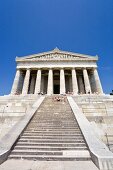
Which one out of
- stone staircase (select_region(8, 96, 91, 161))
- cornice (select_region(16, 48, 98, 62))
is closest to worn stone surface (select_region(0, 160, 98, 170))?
stone staircase (select_region(8, 96, 91, 161))

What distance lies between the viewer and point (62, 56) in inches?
1773

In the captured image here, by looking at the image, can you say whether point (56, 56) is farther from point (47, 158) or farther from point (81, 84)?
point (47, 158)

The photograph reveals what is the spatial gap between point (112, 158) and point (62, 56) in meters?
41.8

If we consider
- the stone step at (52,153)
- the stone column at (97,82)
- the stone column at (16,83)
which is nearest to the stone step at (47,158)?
the stone step at (52,153)

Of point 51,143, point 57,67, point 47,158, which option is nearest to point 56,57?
point 57,67

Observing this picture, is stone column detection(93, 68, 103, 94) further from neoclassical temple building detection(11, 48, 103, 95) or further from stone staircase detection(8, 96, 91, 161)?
stone staircase detection(8, 96, 91, 161)

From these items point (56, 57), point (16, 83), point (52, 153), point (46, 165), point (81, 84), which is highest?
point (56, 57)

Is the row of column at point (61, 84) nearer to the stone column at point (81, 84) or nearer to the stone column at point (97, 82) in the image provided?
the stone column at point (97, 82)

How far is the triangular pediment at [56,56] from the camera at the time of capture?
144 feet

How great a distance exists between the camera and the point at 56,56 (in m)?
44.8

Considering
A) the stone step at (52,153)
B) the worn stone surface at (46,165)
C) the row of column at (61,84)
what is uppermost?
the row of column at (61,84)

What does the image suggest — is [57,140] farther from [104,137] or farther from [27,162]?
[104,137]

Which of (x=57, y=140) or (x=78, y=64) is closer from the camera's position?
(x=57, y=140)

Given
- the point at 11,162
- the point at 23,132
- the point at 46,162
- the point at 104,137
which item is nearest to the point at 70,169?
the point at 46,162
